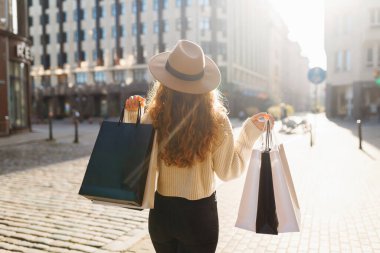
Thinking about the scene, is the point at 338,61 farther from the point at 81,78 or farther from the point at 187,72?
the point at 187,72

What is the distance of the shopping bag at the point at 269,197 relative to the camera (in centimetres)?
270

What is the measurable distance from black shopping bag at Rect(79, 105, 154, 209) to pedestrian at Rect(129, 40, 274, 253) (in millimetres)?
118

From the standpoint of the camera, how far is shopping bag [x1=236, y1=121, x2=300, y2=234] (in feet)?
8.84

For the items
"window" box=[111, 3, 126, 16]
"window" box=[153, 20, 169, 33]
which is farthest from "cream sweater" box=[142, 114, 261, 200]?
"window" box=[111, 3, 126, 16]

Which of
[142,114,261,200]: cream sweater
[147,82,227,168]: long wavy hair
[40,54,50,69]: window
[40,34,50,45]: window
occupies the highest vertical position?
[40,34,50,45]: window

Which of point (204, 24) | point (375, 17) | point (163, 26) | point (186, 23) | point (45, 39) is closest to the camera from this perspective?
point (375, 17)

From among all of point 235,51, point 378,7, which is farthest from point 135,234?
point 235,51

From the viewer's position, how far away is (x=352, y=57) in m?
39.2

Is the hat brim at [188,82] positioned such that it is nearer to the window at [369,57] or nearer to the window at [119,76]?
the window at [369,57]

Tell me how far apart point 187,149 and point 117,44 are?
173 feet

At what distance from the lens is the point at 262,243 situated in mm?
4789

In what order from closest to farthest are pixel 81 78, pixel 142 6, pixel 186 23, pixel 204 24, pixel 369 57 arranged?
1. pixel 369 57
2. pixel 204 24
3. pixel 186 23
4. pixel 142 6
5. pixel 81 78

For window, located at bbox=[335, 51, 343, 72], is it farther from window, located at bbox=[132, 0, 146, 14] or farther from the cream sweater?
the cream sweater

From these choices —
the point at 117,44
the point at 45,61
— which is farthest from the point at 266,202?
the point at 45,61
